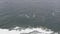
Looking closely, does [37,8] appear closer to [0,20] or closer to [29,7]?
[29,7]

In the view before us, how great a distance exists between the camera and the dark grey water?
57.4ft

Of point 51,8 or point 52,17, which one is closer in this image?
point 52,17

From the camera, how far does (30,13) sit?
20.8 meters

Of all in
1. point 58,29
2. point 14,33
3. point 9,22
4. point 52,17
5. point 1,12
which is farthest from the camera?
point 1,12

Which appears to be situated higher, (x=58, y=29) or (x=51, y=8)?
(x=51, y=8)

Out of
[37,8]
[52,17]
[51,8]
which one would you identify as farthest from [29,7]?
[52,17]

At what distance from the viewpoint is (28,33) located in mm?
13320

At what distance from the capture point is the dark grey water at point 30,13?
17.5 metres

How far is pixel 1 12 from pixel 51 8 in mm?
7669

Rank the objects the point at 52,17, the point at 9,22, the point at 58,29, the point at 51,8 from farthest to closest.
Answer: the point at 51,8 → the point at 52,17 → the point at 9,22 → the point at 58,29

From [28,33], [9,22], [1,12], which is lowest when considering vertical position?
[28,33]

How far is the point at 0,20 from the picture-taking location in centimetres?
1847

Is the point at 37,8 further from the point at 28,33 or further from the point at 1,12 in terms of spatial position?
the point at 28,33

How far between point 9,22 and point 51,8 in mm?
7909
